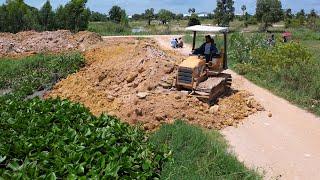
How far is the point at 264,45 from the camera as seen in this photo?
24.9 metres

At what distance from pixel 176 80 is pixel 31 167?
707cm

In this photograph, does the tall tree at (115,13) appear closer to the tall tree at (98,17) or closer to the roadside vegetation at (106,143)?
the tall tree at (98,17)

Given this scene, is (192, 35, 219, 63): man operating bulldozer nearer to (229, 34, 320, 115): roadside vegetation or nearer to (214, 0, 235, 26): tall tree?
(229, 34, 320, 115): roadside vegetation

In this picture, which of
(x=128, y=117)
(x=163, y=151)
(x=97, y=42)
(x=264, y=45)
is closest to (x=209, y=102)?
(x=128, y=117)

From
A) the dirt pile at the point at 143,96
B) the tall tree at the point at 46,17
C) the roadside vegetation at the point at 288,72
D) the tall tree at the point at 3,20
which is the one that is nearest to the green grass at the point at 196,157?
the dirt pile at the point at 143,96

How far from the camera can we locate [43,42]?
1042 inches

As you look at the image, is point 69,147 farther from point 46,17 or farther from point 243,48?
point 46,17

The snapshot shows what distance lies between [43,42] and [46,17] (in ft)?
52.6

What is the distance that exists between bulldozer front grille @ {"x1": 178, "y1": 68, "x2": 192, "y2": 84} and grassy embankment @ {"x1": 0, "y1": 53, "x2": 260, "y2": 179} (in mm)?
2416

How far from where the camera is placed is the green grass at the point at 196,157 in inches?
320

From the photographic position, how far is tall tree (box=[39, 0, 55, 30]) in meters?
41.6

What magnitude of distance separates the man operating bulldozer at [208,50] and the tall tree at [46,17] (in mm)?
29708

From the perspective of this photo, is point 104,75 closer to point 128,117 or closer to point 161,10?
point 128,117

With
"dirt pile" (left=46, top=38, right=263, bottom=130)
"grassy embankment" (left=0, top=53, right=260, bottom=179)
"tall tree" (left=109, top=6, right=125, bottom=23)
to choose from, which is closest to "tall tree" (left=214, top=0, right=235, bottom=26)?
"tall tree" (left=109, top=6, right=125, bottom=23)
